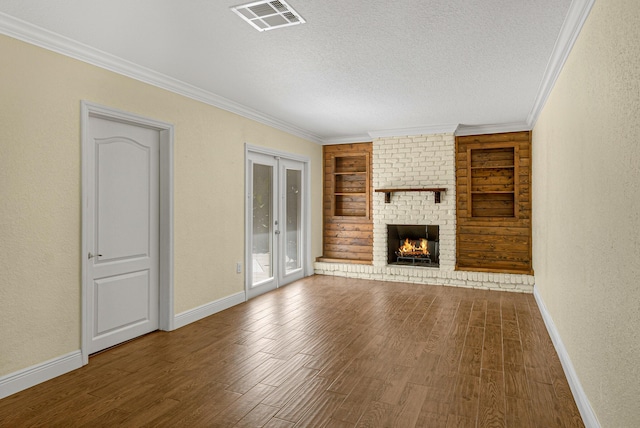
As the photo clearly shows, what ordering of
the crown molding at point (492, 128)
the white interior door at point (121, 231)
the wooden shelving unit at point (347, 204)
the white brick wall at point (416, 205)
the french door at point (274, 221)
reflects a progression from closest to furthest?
the white interior door at point (121, 231) → the french door at point (274, 221) → the crown molding at point (492, 128) → the white brick wall at point (416, 205) → the wooden shelving unit at point (347, 204)

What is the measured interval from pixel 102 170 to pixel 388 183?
4720 mm

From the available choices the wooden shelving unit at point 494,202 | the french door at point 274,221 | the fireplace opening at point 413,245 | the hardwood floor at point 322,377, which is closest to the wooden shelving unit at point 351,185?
the fireplace opening at point 413,245

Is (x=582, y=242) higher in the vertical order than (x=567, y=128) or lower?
lower

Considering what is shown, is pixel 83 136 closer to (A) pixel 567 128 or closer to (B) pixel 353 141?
(A) pixel 567 128

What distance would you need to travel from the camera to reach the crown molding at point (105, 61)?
9.21 feet

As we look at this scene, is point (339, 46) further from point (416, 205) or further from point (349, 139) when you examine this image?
point (349, 139)

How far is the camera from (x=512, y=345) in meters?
3.78

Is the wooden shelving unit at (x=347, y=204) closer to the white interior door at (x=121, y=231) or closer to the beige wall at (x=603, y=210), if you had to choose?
the white interior door at (x=121, y=231)

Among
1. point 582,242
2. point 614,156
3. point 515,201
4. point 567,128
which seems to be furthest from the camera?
point 515,201

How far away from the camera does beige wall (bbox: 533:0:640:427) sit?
1.70m

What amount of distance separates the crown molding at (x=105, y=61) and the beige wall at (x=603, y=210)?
11.5ft

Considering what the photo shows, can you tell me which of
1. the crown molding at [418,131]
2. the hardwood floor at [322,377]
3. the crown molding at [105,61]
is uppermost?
the crown molding at [418,131]

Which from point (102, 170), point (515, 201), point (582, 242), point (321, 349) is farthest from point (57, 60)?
point (515, 201)

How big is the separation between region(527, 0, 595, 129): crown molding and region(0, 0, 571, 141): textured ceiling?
1.9 inches
